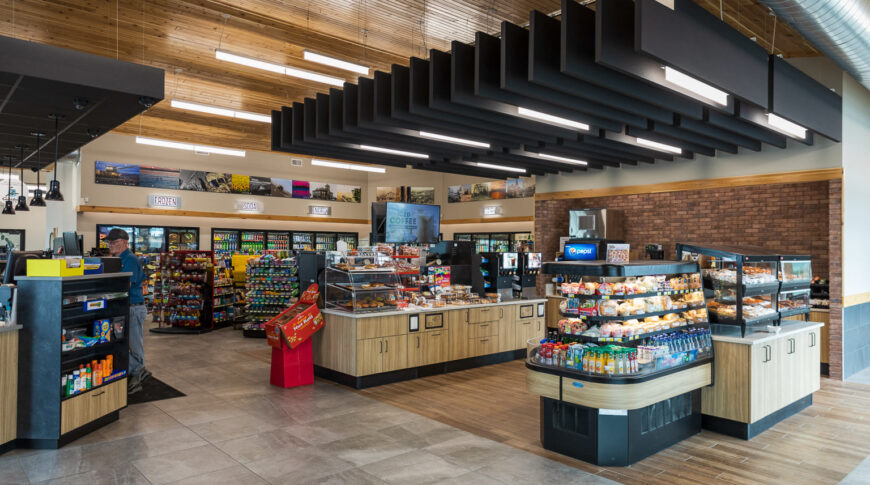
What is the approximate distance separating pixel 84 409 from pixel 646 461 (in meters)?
4.94

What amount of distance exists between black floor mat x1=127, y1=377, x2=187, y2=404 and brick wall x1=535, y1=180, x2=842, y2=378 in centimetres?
828

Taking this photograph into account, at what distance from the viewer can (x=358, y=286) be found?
6930 millimetres

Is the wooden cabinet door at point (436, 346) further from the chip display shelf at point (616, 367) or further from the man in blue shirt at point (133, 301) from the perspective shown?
the man in blue shirt at point (133, 301)

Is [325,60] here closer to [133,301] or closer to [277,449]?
[133,301]

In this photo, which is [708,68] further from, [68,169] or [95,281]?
[68,169]

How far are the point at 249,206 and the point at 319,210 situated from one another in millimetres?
2454

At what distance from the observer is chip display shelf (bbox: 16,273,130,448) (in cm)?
451

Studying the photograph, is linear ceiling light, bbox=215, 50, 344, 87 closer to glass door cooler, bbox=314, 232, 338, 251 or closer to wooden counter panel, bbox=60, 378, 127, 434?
wooden counter panel, bbox=60, 378, 127, 434

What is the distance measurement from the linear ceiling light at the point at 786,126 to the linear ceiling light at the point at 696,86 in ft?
4.79

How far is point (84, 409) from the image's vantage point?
4816 mm

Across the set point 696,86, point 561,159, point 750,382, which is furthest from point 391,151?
point 750,382

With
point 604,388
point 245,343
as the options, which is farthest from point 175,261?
point 604,388

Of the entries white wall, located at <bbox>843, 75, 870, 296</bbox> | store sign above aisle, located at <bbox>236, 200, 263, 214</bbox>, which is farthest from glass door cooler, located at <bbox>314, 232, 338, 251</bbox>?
white wall, located at <bbox>843, 75, 870, 296</bbox>

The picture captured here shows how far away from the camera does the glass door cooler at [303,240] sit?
18125 millimetres
